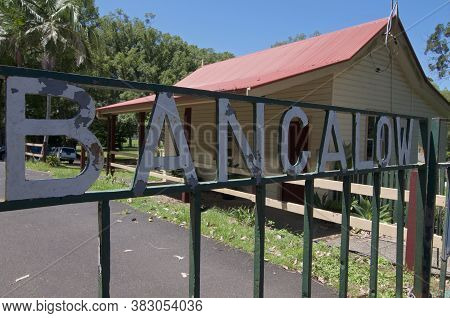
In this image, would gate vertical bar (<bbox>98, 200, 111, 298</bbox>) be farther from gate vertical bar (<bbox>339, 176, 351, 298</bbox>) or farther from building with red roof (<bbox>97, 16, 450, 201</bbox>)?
building with red roof (<bbox>97, 16, 450, 201</bbox>)

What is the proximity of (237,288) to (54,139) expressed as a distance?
1184 inches

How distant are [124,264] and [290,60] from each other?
8.25 metres

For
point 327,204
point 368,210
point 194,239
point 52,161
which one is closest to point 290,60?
point 327,204

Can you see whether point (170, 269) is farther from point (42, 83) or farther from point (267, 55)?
point (267, 55)

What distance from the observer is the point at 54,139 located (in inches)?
1234

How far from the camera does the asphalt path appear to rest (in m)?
4.25

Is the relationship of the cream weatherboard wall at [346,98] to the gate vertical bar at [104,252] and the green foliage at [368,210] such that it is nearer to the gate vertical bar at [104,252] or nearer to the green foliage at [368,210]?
the green foliage at [368,210]

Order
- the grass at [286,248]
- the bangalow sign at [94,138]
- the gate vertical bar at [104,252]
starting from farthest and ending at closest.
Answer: the grass at [286,248] < the gate vertical bar at [104,252] < the bangalow sign at [94,138]

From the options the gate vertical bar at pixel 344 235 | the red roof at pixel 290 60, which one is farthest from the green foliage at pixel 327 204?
the gate vertical bar at pixel 344 235

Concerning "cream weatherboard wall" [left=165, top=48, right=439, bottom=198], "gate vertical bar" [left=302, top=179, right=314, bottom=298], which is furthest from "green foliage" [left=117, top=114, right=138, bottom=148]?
"gate vertical bar" [left=302, top=179, right=314, bottom=298]

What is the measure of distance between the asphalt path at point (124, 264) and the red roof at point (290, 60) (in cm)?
366

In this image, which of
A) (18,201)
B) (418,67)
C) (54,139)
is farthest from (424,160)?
(54,139)

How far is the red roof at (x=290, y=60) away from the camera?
8.94 m

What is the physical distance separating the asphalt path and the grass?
0.23 meters
